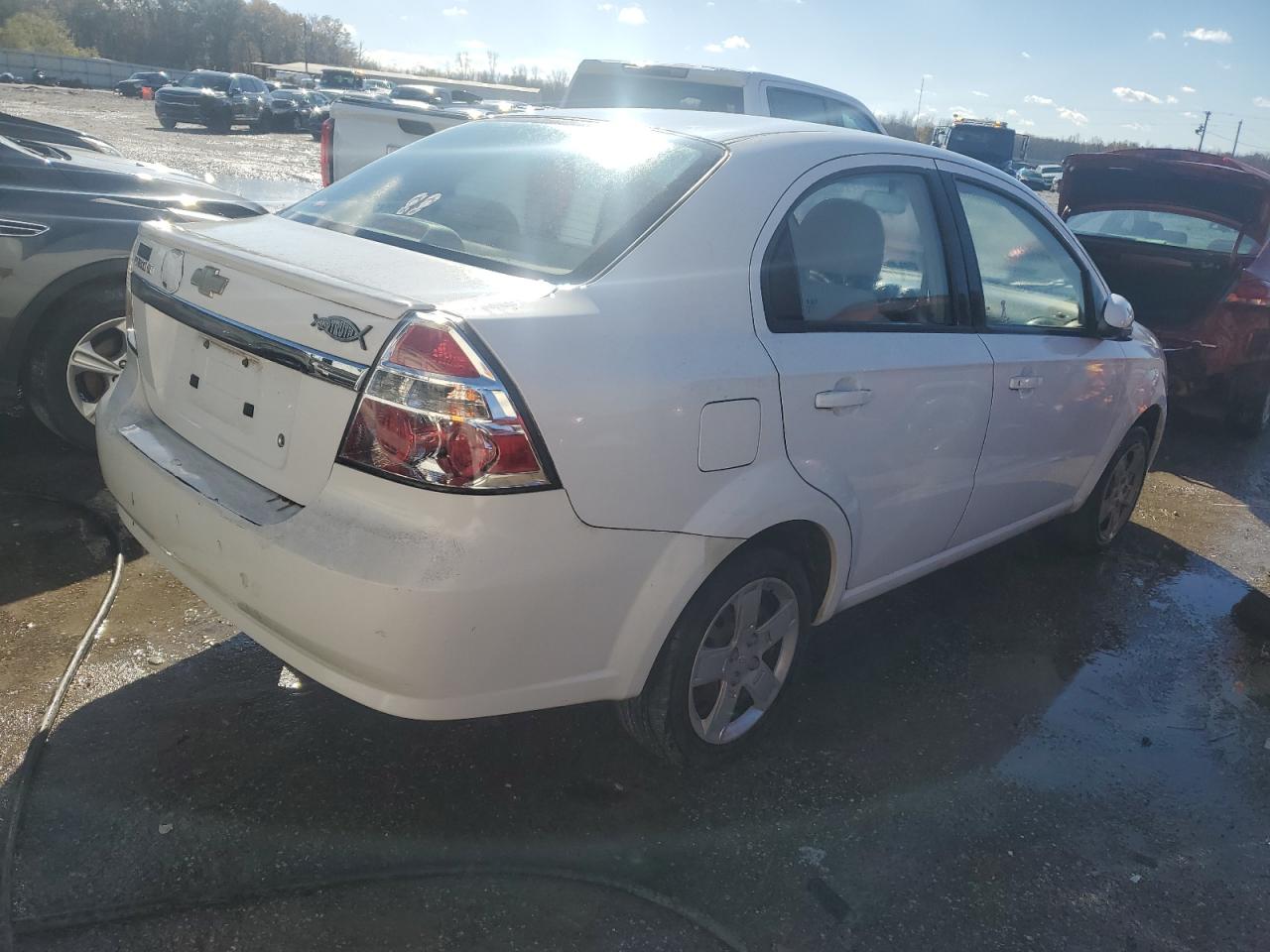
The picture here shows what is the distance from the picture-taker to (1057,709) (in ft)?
11.3

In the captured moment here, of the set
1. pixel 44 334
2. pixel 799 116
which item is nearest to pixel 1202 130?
pixel 799 116

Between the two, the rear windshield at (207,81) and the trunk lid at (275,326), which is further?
the rear windshield at (207,81)

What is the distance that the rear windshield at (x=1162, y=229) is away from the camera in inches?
279

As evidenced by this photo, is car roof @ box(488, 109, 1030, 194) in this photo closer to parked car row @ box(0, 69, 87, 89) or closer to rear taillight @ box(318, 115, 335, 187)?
rear taillight @ box(318, 115, 335, 187)

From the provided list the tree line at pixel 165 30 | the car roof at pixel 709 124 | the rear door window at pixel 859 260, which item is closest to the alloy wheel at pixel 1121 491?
the rear door window at pixel 859 260

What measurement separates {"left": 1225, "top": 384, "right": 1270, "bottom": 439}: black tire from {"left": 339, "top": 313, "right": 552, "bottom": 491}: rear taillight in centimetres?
671

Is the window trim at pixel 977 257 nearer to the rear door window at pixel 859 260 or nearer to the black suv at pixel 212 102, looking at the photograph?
the rear door window at pixel 859 260

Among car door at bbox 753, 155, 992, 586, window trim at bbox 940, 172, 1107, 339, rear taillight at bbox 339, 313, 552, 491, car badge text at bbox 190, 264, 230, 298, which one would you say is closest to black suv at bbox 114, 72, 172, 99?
window trim at bbox 940, 172, 1107, 339

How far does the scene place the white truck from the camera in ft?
22.8

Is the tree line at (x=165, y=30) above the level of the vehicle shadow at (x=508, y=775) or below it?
above

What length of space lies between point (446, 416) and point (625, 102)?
6.16m

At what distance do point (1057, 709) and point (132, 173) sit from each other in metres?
4.77

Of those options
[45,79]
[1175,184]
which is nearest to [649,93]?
[1175,184]

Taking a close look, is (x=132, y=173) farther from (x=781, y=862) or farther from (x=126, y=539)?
(x=781, y=862)
